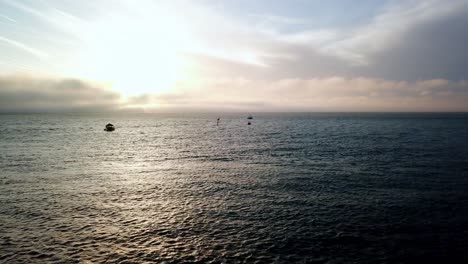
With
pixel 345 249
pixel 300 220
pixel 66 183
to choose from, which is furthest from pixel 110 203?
pixel 345 249

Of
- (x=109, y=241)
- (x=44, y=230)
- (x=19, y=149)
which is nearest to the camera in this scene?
(x=109, y=241)

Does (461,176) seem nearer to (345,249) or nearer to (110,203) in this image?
(345,249)

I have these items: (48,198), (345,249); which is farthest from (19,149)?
(345,249)

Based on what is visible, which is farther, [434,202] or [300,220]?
[434,202]

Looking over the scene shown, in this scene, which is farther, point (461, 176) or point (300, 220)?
point (461, 176)

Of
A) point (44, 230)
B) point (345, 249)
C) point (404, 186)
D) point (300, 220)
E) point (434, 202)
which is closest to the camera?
point (345, 249)

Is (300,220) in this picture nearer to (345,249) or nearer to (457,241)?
(345,249)

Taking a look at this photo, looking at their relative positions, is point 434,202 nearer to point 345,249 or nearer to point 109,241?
point 345,249

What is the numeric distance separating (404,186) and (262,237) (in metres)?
24.1

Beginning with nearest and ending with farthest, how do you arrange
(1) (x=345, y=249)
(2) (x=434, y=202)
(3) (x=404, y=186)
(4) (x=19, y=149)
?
(1) (x=345, y=249)
(2) (x=434, y=202)
(3) (x=404, y=186)
(4) (x=19, y=149)

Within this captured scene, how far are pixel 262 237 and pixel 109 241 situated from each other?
1201cm

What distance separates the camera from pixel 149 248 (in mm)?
20656

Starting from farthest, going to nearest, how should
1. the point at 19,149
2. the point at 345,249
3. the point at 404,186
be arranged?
the point at 19,149
the point at 404,186
the point at 345,249

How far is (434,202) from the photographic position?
29.6 metres
